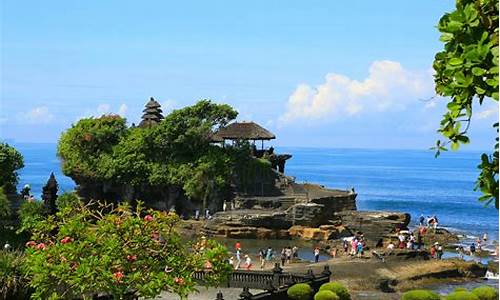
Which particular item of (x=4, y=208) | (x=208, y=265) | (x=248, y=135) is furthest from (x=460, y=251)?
(x=208, y=265)

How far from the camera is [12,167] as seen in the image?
58.0 meters

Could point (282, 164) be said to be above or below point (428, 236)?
above

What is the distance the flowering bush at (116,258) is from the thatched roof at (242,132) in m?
48.3

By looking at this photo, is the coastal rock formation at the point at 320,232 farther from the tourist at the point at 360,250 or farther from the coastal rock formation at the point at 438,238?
the tourist at the point at 360,250

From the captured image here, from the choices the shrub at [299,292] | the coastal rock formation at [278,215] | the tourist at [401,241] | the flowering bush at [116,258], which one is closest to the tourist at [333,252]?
the coastal rock formation at [278,215]

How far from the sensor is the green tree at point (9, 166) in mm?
55263

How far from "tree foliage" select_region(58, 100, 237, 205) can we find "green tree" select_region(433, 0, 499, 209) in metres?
54.5

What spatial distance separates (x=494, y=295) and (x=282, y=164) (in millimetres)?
44559

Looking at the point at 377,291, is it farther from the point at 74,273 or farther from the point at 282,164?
the point at 282,164

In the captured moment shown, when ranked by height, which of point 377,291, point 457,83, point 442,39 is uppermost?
point 442,39

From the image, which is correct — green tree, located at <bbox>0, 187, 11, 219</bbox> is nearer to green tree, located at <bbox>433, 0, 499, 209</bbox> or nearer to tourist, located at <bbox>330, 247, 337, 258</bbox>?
tourist, located at <bbox>330, 247, 337, 258</bbox>

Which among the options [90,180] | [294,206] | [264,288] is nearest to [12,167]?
[90,180]

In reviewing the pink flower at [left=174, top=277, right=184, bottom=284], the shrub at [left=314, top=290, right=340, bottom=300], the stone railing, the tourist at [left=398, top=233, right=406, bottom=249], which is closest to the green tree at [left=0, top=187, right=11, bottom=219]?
the stone railing

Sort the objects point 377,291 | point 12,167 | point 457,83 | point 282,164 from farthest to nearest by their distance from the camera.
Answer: point 282,164
point 12,167
point 377,291
point 457,83
